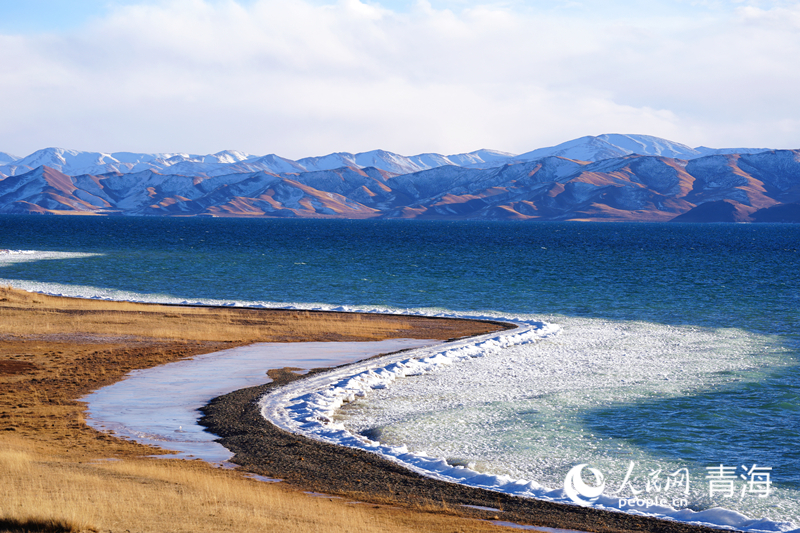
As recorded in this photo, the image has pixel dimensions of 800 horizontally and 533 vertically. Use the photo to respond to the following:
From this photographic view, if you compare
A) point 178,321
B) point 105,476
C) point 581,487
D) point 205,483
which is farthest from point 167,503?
point 178,321

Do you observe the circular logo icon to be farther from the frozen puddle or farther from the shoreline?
the frozen puddle

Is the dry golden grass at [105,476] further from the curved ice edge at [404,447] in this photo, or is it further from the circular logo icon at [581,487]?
the circular logo icon at [581,487]

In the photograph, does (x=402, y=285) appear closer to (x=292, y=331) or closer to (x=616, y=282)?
(x=616, y=282)

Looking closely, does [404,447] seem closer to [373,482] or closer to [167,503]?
[373,482]

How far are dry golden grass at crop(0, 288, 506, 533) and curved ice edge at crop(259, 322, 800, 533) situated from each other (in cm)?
264

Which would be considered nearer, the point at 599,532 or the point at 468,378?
the point at 599,532

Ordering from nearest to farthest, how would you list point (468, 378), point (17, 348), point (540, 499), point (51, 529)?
point (51, 529) → point (540, 499) → point (468, 378) → point (17, 348)

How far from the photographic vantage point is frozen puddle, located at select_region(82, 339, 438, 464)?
1664cm

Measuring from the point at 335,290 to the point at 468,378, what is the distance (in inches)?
1252

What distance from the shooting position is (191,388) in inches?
877

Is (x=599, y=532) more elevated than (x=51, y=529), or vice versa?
(x=51, y=529)

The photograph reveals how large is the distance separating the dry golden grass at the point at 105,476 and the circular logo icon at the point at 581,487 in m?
2.93

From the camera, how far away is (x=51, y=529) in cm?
923

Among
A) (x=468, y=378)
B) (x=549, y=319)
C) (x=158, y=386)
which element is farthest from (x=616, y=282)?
(x=158, y=386)
